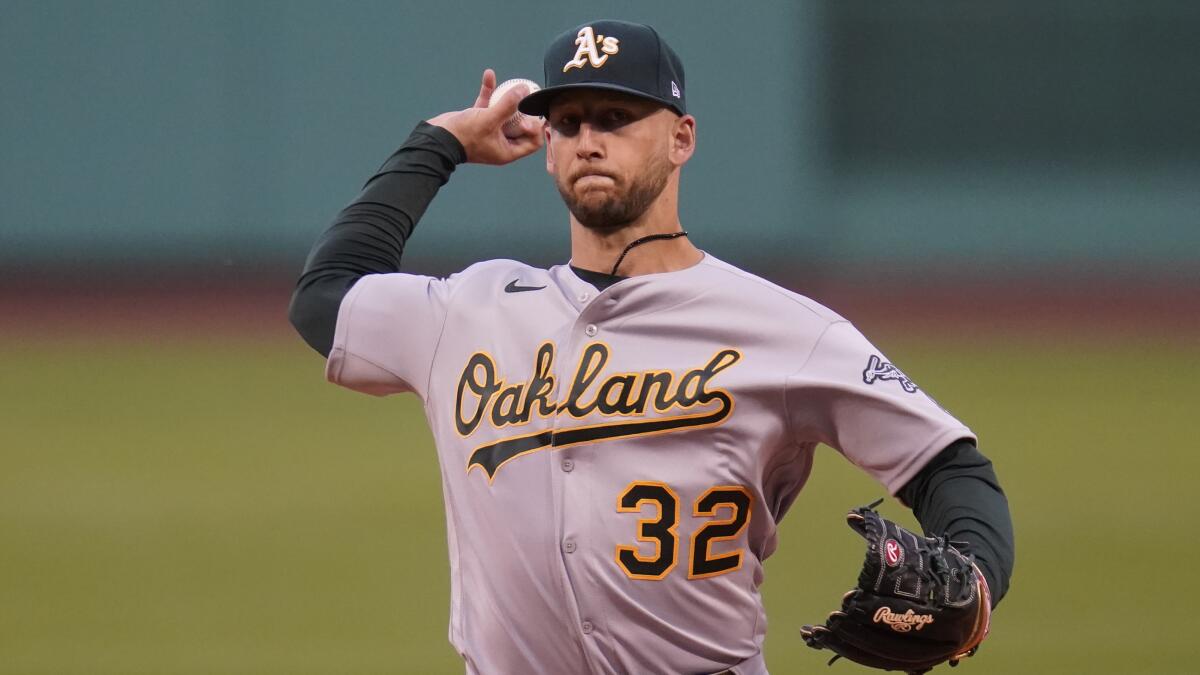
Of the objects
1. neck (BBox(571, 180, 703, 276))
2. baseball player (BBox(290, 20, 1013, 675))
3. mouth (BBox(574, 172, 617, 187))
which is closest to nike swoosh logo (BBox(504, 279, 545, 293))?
baseball player (BBox(290, 20, 1013, 675))

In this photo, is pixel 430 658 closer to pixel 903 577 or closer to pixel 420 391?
pixel 420 391

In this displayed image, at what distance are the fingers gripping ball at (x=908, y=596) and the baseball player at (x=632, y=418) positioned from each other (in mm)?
17

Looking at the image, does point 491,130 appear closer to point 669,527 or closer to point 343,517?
point 669,527

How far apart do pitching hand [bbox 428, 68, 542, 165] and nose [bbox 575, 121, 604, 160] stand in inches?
15.2

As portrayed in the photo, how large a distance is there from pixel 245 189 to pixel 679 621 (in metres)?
12.5

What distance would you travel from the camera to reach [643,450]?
8.67 ft

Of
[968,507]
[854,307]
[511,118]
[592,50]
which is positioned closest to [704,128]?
[854,307]

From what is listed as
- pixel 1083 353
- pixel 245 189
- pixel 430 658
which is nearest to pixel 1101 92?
pixel 1083 353

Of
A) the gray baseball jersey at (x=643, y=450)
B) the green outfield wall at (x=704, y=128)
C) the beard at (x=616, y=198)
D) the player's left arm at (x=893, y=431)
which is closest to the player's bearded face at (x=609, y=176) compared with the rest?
the beard at (x=616, y=198)

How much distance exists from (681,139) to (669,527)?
2.22ft

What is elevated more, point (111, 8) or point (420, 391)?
point (111, 8)

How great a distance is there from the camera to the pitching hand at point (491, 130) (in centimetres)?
317

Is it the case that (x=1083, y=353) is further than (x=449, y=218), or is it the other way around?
(x=449, y=218)

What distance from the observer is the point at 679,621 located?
2.64 metres
